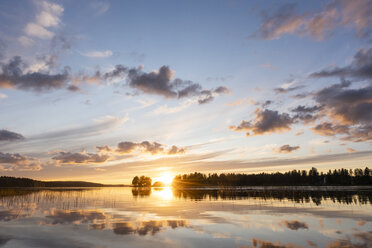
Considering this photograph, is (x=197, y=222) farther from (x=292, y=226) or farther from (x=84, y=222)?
(x=84, y=222)

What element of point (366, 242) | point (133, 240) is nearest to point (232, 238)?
point (133, 240)

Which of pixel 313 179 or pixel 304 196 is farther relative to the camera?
pixel 313 179

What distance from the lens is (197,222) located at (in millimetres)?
24250

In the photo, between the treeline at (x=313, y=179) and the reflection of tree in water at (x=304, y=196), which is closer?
the reflection of tree in water at (x=304, y=196)

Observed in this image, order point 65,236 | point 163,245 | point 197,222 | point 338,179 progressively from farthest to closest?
point 338,179, point 197,222, point 65,236, point 163,245

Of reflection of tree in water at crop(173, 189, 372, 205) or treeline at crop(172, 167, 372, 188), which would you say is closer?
reflection of tree in water at crop(173, 189, 372, 205)

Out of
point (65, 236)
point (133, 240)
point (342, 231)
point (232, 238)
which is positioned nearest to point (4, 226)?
point (65, 236)

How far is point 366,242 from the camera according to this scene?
15.8 m

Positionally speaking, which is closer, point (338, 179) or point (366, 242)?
point (366, 242)

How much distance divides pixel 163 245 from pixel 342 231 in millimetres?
13256

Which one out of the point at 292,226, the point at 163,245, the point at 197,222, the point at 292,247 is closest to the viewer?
the point at 292,247

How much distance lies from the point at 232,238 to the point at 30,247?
12.5 metres

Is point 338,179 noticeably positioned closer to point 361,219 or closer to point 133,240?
point 361,219

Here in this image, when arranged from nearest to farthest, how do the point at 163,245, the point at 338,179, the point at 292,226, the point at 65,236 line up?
the point at 163,245 < the point at 65,236 < the point at 292,226 < the point at 338,179
